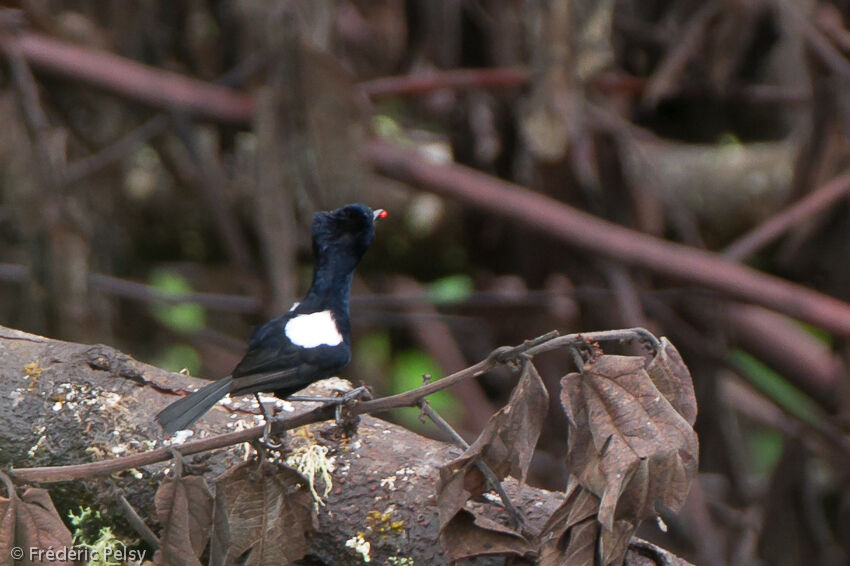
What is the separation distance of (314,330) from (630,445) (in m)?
0.68

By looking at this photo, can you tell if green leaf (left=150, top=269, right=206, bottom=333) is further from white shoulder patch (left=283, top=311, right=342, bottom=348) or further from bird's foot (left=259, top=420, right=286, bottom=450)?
bird's foot (left=259, top=420, right=286, bottom=450)

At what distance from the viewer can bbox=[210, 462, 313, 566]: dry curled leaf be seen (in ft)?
5.06

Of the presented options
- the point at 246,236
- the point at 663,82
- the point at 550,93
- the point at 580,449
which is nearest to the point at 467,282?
the point at 246,236

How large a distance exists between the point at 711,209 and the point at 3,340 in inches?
158

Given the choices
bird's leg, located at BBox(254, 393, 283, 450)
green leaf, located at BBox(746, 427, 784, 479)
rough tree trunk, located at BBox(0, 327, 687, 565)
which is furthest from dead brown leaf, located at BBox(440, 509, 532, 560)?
green leaf, located at BBox(746, 427, 784, 479)

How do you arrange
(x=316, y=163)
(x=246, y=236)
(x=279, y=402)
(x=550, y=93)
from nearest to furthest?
(x=279, y=402), (x=316, y=163), (x=550, y=93), (x=246, y=236)

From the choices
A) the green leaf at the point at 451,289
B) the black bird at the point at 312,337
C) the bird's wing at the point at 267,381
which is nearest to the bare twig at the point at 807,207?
the green leaf at the point at 451,289

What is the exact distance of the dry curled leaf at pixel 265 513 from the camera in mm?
1541

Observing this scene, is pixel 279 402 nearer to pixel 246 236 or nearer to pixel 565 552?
pixel 565 552

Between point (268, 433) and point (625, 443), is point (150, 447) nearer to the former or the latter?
point (268, 433)

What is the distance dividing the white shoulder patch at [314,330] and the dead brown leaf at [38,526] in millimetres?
496

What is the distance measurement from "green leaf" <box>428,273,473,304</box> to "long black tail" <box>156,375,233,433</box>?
2927 millimetres

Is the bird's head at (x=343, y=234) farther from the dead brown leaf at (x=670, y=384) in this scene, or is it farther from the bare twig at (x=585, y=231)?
the bare twig at (x=585, y=231)

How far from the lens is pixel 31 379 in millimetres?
1857
